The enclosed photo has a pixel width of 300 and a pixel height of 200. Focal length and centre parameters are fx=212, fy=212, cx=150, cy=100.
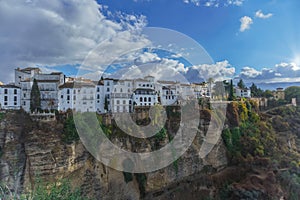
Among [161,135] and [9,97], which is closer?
[9,97]

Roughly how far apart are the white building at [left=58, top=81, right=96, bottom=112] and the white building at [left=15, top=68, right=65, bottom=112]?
675 mm

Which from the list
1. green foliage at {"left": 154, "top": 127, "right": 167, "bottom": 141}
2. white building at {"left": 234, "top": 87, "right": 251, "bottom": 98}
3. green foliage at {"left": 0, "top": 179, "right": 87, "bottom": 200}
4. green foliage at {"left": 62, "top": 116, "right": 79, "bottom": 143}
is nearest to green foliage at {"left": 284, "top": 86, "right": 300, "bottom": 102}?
white building at {"left": 234, "top": 87, "right": 251, "bottom": 98}

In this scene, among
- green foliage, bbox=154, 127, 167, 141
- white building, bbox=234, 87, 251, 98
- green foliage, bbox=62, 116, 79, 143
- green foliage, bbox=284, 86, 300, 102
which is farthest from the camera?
Answer: green foliage, bbox=284, 86, 300, 102

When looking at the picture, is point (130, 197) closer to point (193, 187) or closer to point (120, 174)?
point (120, 174)

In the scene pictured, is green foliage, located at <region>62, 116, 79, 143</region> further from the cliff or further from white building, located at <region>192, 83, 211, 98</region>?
white building, located at <region>192, 83, 211, 98</region>

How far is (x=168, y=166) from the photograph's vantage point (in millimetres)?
20531

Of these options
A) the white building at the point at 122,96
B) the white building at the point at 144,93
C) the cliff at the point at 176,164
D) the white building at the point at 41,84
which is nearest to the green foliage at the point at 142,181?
the cliff at the point at 176,164

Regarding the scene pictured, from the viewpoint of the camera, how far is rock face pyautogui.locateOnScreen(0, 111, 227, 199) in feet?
52.2

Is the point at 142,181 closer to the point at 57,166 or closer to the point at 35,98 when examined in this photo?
the point at 57,166

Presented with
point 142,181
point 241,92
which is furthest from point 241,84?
point 142,181

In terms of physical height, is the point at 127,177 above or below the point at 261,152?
below

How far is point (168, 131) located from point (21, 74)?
16651mm

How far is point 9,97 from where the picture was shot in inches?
814

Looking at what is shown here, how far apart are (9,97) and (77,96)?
627 centimetres
